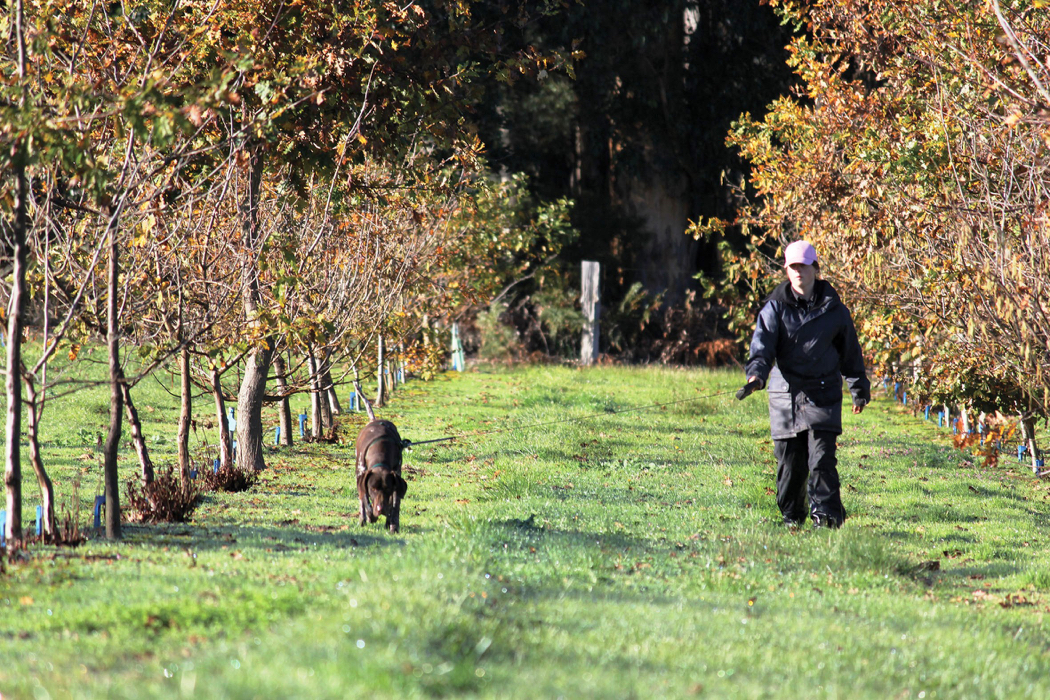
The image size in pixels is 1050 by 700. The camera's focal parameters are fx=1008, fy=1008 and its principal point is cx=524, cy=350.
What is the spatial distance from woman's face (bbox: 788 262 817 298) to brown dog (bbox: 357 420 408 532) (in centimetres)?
341

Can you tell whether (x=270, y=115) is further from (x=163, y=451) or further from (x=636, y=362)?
(x=636, y=362)

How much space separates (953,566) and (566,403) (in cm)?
1011

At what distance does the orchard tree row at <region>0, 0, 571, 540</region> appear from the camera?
652cm

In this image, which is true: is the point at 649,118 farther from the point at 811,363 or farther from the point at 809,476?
the point at 809,476

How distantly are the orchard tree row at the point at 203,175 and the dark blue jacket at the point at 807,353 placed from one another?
381cm

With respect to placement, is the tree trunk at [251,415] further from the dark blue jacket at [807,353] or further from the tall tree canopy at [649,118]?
the tall tree canopy at [649,118]

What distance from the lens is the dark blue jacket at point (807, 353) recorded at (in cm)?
805

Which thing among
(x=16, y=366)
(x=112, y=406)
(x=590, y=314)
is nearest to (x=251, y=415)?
(x=112, y=406)

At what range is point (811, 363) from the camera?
26.5 ft

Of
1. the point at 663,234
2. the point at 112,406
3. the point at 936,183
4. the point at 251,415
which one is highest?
the point at 663,234

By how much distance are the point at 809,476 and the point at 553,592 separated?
3.35 metres

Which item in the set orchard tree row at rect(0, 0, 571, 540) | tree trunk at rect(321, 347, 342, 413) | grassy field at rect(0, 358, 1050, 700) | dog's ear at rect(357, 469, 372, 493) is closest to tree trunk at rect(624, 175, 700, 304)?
tree trunk at rect(321, 347, 342, 413)

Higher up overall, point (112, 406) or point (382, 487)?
point (112, 406)

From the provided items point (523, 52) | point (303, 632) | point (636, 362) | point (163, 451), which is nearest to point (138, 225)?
point (303, 632)
